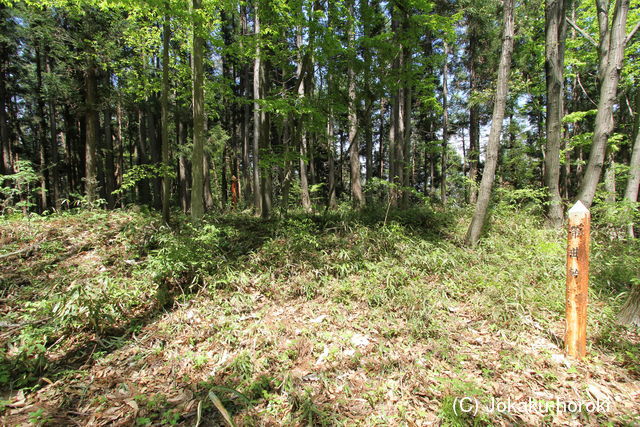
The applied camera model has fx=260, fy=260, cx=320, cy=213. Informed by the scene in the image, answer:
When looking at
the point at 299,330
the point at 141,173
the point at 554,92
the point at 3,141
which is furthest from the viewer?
the point at 3,141

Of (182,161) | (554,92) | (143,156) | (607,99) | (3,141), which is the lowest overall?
(182,161)

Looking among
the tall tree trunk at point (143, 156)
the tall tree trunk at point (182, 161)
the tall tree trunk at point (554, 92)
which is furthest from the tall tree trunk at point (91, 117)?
the tall tree trunk at point (554, 92)

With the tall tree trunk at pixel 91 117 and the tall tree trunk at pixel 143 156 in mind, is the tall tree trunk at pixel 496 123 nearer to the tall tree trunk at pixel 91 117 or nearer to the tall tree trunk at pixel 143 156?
the tall tree trunk at pixel 91 117

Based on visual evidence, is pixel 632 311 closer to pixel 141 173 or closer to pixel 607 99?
pixel 607 99

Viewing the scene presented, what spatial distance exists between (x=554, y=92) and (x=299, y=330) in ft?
29.0

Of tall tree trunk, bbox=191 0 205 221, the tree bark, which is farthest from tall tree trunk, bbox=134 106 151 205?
the tree bark

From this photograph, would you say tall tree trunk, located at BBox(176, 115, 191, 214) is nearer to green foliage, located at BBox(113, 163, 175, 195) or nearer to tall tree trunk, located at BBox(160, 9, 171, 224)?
green foliage, located at BBox(113, 163, 175, 195)

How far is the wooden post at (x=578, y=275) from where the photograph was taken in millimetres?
2926

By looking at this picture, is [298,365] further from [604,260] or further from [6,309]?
[604,260]

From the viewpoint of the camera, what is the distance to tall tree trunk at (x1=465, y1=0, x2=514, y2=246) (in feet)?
18.6

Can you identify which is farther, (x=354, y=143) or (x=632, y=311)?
(x=354, y=143)

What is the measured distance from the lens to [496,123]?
598cm

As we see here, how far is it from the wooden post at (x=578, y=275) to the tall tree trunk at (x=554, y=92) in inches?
201

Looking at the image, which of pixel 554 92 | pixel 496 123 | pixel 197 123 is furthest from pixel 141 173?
pixel 554 92
